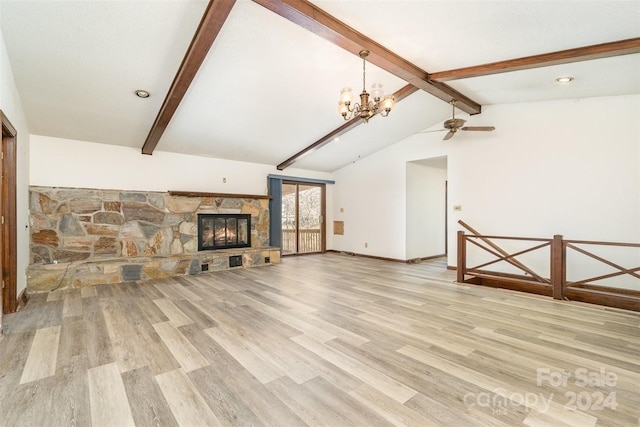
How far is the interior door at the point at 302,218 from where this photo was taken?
795cm

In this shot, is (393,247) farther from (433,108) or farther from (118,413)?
(118,413)

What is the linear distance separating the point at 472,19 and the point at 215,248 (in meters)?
5.78

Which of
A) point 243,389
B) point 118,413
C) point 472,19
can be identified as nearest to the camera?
point 118,413

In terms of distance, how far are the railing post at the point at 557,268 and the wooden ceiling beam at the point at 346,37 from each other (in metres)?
2.75

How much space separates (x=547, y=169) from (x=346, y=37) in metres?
4.13

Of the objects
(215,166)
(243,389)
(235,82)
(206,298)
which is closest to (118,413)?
(243,389)

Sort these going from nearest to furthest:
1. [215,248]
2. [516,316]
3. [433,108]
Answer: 1. [516,316]
2. [433,108]
3. [215,248]

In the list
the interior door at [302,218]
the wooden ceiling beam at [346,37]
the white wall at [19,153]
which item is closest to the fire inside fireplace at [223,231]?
the interior door at [302,218]

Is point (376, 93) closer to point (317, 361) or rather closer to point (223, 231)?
point (317, 361)

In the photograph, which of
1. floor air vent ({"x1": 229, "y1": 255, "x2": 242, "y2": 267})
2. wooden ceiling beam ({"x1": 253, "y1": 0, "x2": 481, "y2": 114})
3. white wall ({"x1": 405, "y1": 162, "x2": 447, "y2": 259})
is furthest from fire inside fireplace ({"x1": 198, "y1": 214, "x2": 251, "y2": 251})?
wooden ceiling beam ({"x1": 253, "y1": 0, "x2": 481, "y2": 114})

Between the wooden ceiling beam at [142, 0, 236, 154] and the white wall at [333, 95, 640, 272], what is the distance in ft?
16.1

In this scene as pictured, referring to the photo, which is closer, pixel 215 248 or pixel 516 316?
pixel 516 316

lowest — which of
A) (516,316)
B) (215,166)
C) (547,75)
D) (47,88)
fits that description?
(516,316)

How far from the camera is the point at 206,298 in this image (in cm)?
390
